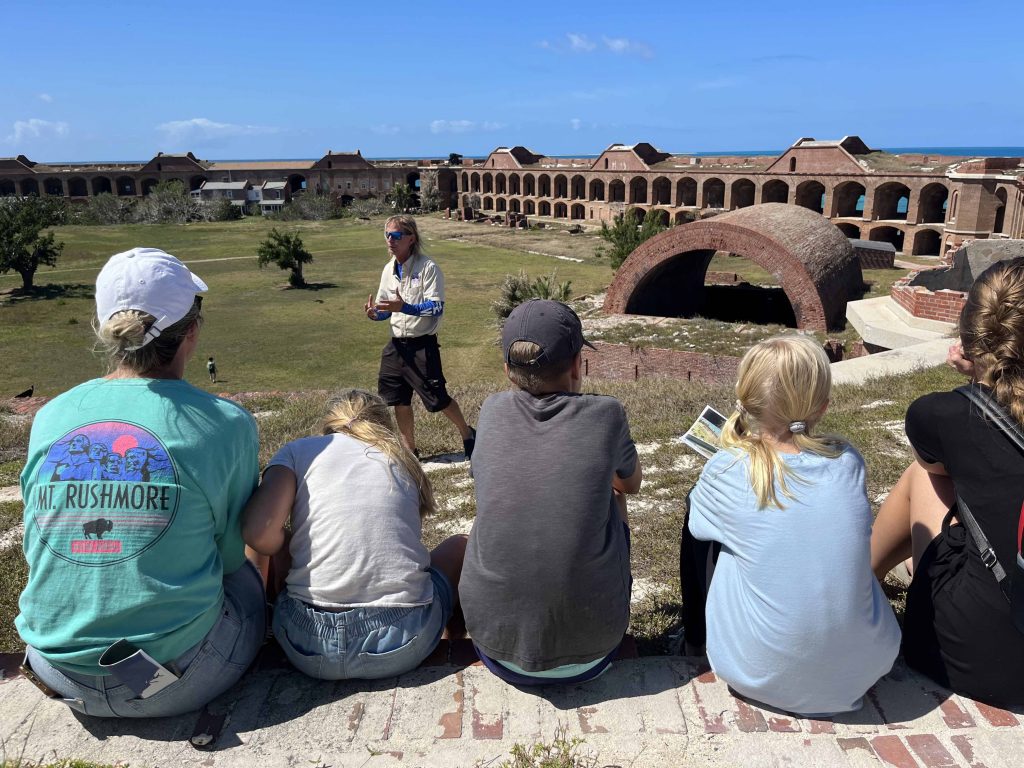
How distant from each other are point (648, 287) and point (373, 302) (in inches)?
535

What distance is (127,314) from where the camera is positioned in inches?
87.8

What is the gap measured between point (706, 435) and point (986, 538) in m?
1.00

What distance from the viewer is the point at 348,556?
7.83ft

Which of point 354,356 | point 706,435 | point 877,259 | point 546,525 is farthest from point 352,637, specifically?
point 877,259

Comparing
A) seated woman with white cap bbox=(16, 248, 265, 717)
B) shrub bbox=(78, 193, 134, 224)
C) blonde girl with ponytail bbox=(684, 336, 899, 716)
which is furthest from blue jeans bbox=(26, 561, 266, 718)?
shrub bbox=(78, 193, 134, 224)

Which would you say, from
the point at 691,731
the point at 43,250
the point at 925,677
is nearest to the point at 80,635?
the point at 691,731

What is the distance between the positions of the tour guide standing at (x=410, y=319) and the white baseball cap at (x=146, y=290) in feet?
10.1

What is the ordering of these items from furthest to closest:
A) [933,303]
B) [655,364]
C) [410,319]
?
[655,364] → [933,303] → [410,319]

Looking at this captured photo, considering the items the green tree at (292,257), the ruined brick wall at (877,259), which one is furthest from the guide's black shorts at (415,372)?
the green tree at (292,257)

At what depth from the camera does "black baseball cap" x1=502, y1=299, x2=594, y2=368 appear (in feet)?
7.92

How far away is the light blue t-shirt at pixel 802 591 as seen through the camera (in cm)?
211

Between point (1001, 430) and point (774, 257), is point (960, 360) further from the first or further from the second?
point (774, 257)

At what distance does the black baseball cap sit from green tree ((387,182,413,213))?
6244cm

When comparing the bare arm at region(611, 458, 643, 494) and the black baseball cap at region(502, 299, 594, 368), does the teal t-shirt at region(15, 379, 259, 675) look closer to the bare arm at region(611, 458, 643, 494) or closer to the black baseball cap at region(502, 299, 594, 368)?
the black baseball cap at region(502, 299, 594, 368)
